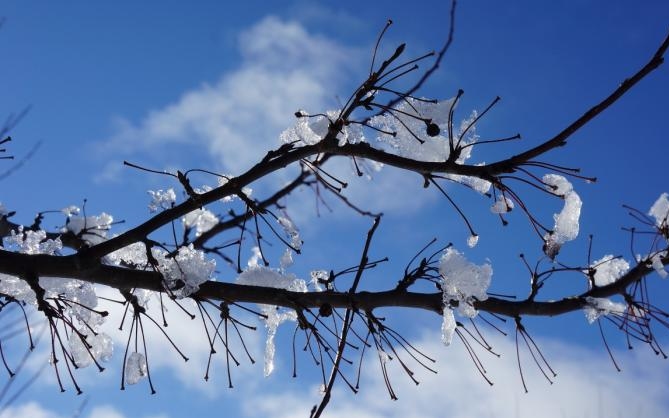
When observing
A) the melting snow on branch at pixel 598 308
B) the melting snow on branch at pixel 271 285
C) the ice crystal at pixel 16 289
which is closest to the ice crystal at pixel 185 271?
the melting snow on branch at pixel 271 285

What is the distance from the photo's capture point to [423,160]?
7.02 ft

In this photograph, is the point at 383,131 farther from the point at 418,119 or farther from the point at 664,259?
the point at 664,259

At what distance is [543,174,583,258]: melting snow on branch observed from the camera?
219 cm

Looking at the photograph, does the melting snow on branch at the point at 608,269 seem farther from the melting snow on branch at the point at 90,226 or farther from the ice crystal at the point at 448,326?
the melting snow on branch at the point at 90,226

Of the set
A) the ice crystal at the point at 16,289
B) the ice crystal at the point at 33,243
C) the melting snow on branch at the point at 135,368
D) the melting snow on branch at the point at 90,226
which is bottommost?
the melting snow on branch at the point at 135,368

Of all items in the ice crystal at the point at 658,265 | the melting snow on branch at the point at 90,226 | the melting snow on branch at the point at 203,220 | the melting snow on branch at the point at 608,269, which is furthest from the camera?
the melting snow on branch at the point at 203,220

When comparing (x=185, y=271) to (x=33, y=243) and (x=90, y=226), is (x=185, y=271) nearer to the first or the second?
(x=33, y=243)

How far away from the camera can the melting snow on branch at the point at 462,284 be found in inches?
85.3

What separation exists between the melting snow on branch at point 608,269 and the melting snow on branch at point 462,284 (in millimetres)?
792

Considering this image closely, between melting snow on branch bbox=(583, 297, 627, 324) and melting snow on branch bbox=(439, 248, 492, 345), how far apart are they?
1.71ft

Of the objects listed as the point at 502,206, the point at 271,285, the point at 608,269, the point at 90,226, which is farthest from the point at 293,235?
the point at 90,226

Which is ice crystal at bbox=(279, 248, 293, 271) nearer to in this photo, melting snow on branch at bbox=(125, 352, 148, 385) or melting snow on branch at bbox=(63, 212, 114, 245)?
melting snow on branch at bbox=(125, 352, 148, 385)

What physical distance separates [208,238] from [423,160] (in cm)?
272

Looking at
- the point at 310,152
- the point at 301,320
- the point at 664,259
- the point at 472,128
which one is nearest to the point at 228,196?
the point at 310,152
